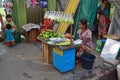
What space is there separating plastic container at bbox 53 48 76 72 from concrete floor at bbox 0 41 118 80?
0.15m

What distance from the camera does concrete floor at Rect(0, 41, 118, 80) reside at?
503cm

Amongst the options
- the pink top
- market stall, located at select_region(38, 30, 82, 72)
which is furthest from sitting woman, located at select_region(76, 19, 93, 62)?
market stall, located at select_region(38, 30, 82, 72)

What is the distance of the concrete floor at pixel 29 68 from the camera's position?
16.5 ft

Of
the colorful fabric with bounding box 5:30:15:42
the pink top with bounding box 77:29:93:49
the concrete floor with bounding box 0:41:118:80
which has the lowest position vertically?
the concrete floor with bounding box 0:41:118:80

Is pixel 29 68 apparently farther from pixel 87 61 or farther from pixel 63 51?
pixel 87 61

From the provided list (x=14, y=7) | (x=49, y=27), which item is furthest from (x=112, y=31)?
(x=14, y=7)

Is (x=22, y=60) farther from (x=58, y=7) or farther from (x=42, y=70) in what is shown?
(x=58, y=7)

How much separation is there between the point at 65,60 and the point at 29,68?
3.87 ft

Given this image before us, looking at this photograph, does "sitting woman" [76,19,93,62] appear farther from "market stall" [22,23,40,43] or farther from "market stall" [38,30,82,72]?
"market stall" [22,23,40,43]

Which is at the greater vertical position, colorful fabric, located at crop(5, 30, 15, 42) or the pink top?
the pink top

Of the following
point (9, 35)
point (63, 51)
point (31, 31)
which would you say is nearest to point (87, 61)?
point (63, 51)

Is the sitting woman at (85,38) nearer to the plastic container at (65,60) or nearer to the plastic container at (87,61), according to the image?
the plastic container at (87,61)

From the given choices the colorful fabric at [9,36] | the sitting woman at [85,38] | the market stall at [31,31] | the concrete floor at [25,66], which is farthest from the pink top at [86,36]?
the colorful fabric at [9,36]

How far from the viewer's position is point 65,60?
198 inches
